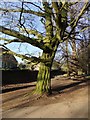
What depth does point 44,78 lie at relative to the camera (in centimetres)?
1398

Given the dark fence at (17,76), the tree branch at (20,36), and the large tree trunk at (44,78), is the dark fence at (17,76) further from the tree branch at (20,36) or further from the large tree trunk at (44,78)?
the tree branch at (20,36)

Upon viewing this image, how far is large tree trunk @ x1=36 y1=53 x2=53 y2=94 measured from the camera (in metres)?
13.7

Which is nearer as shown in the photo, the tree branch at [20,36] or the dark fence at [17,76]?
the tree branch at [20,36]

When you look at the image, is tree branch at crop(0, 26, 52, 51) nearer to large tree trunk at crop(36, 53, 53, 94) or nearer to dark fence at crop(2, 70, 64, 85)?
large tree trunk at crop(36, 53, 53, 94)

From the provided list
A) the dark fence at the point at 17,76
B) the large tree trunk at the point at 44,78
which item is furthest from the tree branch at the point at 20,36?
the dark fence at the point at 17,76

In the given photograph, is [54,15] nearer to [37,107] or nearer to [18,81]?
[37,107]

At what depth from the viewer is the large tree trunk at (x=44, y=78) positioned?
13.7 meters

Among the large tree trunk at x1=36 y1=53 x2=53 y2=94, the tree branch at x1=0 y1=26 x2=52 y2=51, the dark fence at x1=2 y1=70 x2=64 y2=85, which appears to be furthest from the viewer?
the dark fence at x1=2 y1=70 x2=64 y2=85

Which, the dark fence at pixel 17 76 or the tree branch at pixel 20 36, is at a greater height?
the tree branch at pixel 20 36

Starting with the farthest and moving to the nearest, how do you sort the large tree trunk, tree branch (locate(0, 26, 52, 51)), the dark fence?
the dark fence → the large tree trunk → tree branch (locate(0, 26, 52, 51))

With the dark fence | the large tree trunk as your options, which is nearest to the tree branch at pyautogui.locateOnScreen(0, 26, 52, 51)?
the large tree trunk

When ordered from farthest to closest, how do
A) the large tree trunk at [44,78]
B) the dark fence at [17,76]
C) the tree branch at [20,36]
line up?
the dark fence at [17,76] → the large tree trunk at [44,78] → the tree branch at [20,36]

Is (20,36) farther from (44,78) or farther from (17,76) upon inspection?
(17,76)

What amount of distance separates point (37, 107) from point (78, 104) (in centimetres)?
169
